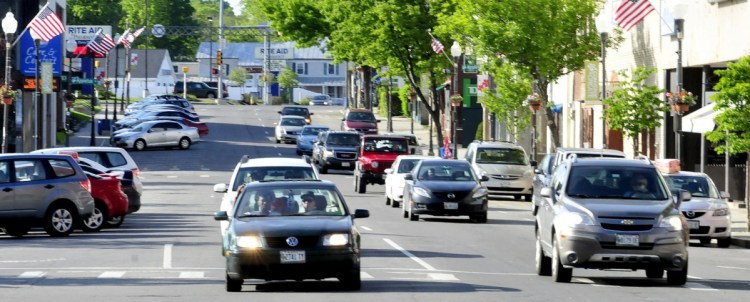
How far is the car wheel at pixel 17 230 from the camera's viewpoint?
31.9m

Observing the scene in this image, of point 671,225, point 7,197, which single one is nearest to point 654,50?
point 7,197

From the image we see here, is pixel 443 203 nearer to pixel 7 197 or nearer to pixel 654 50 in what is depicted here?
pixel 7 197

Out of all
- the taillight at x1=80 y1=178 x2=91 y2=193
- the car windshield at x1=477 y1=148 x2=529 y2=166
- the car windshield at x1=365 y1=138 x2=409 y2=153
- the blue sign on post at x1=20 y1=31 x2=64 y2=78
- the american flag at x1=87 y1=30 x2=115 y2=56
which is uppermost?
the american flag at x1=87 y1=30 x2=115 y2=56

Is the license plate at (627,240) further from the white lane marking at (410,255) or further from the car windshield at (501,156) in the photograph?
the car windshield at (501,156)

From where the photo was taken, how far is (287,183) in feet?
67.2

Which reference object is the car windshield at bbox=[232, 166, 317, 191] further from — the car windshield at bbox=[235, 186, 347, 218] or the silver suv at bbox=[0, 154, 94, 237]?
the silver suv at bbox=[0, 154, 94, 237]

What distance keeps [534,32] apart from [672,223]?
33.9 meters

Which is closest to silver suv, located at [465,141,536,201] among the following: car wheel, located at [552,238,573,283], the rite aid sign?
car wheel, located at [552,238,573,283]

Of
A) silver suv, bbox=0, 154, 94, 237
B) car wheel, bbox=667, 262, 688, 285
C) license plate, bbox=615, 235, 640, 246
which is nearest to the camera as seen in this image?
license plate, bbox=615, 235, 640, 246

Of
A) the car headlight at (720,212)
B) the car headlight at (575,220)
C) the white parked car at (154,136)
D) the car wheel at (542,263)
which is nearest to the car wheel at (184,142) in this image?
the white parked car at (154,136)

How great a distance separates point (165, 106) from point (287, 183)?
7727cm

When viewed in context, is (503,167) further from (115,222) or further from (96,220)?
(96,220)

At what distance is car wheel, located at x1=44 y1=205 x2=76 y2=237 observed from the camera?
103ft

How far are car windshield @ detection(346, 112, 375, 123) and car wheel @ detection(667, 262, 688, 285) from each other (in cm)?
6359
